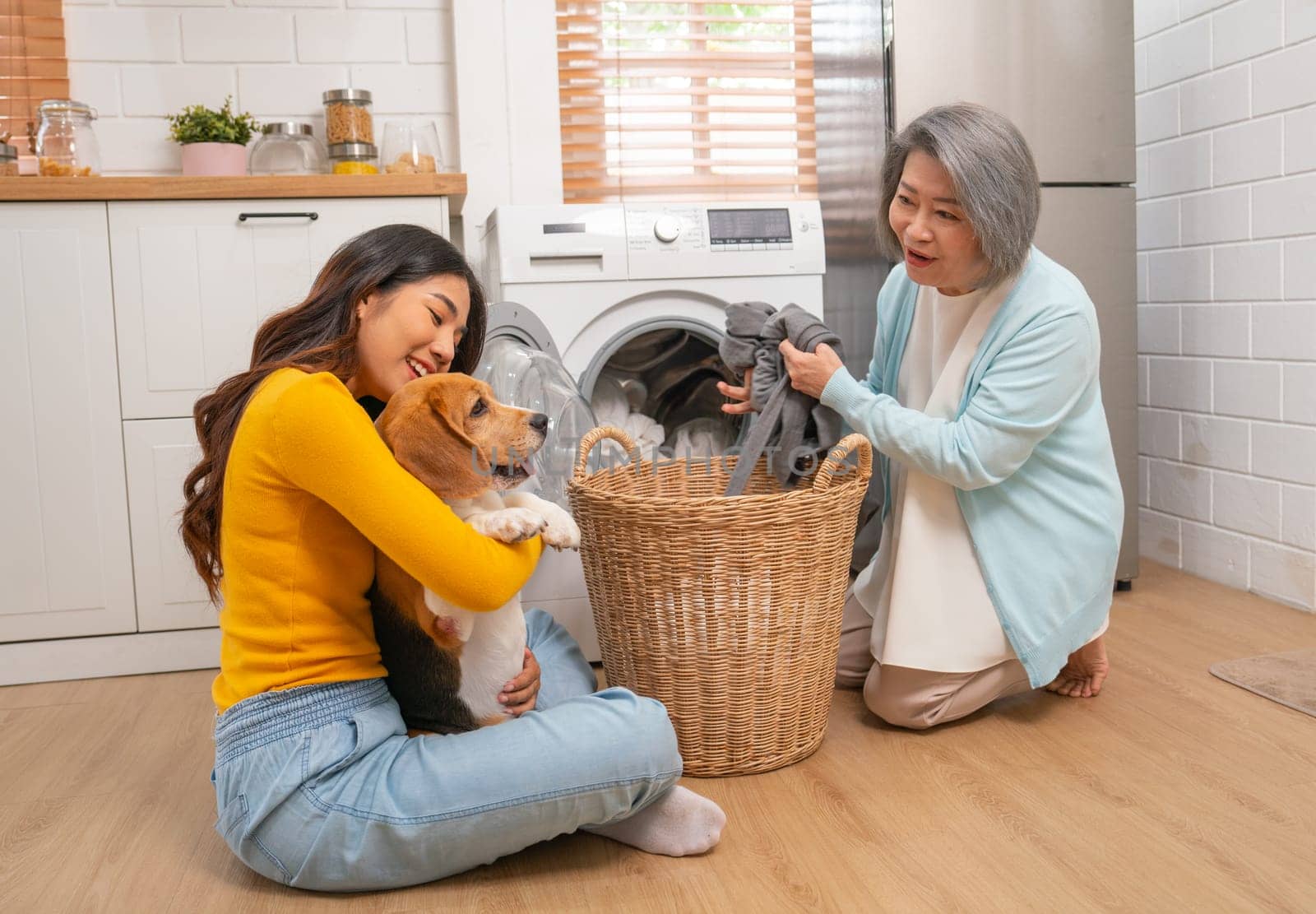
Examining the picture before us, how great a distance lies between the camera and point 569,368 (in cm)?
218

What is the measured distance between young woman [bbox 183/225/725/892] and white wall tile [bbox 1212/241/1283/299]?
1.94m

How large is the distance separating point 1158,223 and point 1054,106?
572mm

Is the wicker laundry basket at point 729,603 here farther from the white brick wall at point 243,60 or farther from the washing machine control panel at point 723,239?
the white brick wall at point 243,60

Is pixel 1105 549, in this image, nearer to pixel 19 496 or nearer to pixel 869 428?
pixel 869 428

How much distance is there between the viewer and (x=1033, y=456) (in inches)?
70.7

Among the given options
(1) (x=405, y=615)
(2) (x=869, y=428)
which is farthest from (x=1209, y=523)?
(1) (x=405, y=615)

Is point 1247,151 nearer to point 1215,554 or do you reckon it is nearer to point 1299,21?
point 1299,21

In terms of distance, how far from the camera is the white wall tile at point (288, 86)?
2.79 metres

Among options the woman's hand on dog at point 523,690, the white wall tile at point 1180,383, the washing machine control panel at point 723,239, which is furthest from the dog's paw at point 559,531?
the white wall tile at point 1180,383

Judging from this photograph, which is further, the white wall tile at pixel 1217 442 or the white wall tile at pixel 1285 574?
the white wall tile at pixel 1217 442

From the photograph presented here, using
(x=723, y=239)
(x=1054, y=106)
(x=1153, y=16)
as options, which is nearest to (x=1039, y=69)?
(x=1054, y=106)

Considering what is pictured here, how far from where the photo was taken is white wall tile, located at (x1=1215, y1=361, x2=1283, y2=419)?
2529 millimetres

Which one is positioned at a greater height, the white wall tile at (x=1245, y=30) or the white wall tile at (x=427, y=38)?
the white wall tile at (x=427, y=38)

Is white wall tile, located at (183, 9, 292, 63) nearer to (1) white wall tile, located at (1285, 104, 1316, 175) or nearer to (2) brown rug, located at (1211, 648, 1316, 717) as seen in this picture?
(1) white wall tile, located at (1285, 104, 1316, 175)
